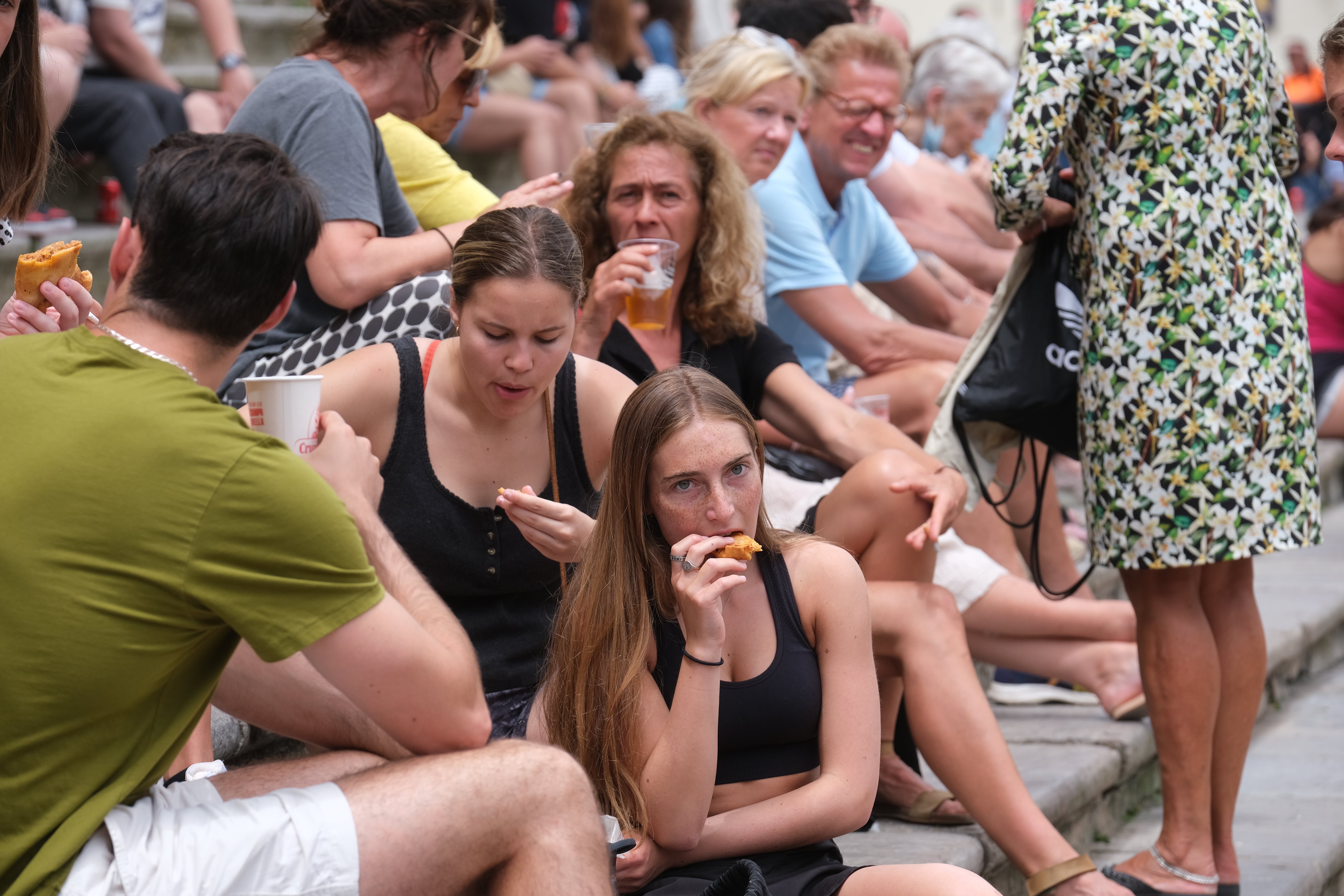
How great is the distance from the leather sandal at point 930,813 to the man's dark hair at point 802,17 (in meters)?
3.08

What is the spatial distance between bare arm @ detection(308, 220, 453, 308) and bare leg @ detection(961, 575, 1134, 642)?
178 centimetres

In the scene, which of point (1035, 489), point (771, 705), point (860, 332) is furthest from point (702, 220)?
point (771, 705)

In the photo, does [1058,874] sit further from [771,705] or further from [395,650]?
[395,650]

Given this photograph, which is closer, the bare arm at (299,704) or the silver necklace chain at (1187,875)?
the bare arm at (299,704)

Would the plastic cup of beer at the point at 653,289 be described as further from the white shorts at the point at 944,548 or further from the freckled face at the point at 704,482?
the freckled face at the point at 704,482

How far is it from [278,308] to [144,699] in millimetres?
516

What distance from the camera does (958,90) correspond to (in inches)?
236

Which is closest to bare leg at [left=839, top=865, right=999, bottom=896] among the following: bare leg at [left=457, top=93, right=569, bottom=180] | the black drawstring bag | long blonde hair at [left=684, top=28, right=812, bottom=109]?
the black drawstring bag

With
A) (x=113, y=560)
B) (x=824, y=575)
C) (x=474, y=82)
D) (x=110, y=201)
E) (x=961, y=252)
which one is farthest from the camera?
(x=961, y=252)

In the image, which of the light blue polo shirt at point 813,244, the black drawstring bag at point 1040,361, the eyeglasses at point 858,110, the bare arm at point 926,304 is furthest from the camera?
the bare arm at point 926,304

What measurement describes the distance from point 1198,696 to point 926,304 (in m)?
1.99

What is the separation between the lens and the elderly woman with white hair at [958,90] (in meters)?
5.94

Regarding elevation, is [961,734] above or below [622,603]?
below

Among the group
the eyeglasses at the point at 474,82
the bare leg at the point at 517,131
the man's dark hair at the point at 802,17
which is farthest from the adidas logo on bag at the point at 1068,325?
the bare leg at the point at 517,131
